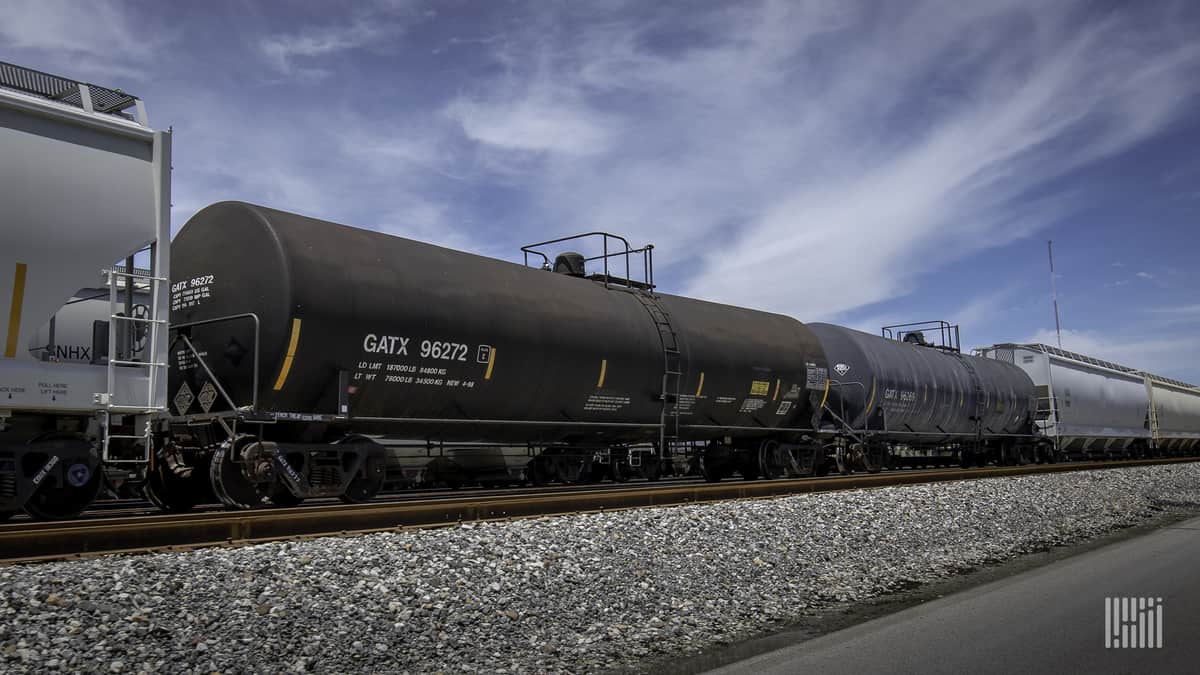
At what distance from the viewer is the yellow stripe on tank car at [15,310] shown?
23.6 feet

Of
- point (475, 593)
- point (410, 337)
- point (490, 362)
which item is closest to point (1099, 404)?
point (490, 362)

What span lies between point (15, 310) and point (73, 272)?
56cm

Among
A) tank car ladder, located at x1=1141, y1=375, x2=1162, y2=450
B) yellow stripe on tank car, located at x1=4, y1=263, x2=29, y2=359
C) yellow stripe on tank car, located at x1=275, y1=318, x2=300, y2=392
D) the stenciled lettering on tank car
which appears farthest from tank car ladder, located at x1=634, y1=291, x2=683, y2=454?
tank car ladder, located at x1=1141, y1=375, x2=1162, y2=450

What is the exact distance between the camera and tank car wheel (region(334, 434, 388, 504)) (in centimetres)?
996

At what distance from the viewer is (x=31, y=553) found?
5664mm

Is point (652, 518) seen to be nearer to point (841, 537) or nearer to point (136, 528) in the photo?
point (841, 537)

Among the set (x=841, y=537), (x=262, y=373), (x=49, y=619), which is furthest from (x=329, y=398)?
(x=841, y=537)

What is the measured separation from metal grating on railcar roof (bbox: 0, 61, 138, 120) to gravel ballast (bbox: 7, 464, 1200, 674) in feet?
15.3

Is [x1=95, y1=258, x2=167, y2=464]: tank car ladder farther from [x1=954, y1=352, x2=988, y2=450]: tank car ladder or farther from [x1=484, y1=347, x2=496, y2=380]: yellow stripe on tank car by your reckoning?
[x1=954, y1=352, x2=988, y2=450]: tank car ladder

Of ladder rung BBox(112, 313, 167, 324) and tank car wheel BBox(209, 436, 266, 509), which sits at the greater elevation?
ladder rung BBox(112, 313, 167, 324)

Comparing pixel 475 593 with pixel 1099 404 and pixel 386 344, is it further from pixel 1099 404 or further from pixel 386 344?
pixel 1099 404

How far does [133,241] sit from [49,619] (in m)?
4.42

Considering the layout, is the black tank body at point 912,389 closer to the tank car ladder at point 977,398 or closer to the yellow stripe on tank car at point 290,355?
the tank car ladder at point 977,398

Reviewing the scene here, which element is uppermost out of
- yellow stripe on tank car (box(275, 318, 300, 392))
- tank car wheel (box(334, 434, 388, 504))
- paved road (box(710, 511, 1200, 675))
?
yellow stripe on tank car (box(275, 318, 300, 392))
